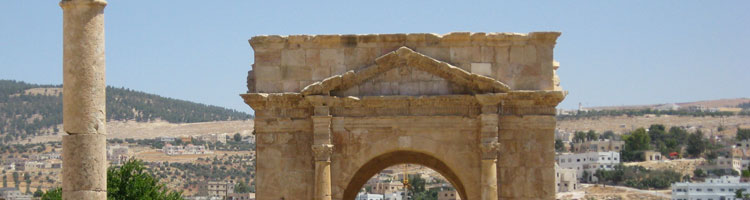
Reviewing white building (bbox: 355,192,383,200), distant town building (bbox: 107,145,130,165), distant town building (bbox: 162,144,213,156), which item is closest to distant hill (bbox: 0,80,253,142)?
distant town building (bbox: 162,144,213,156)

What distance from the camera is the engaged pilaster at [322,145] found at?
21672mm

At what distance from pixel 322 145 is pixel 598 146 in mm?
159396

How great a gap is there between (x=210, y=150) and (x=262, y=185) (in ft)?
479

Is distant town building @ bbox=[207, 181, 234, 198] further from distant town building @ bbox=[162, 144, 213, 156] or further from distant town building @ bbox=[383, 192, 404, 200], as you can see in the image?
distant town building @ bbox=[162, 144, 213, 156]

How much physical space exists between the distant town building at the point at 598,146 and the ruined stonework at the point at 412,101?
154m

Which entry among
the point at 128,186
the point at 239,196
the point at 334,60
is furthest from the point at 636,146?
the point at 334,60

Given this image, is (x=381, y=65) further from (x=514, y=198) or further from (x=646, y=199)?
(x=646, y=199)

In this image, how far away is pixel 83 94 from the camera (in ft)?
50.4

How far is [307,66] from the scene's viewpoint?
22203mm

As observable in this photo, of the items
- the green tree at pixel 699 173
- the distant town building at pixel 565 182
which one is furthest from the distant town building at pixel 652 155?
the distant town building at pixel 565 182

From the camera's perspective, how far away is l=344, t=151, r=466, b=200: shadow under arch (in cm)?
2327

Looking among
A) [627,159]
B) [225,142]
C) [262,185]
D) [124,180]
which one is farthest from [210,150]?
[262,185]

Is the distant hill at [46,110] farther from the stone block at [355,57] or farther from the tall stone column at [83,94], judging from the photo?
the tall stone column at [83,94]

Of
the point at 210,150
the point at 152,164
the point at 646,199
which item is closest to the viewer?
the point at 646,199
